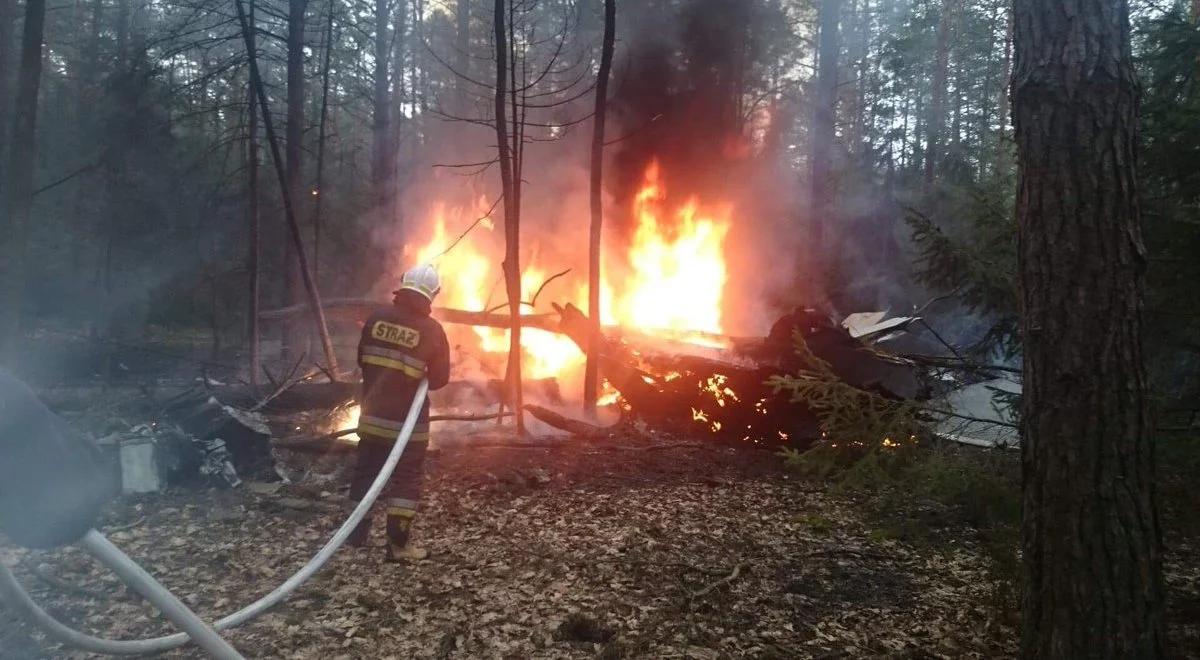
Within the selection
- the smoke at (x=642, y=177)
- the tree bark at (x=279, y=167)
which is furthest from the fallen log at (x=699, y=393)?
the tree bark at (x=279, y=167)

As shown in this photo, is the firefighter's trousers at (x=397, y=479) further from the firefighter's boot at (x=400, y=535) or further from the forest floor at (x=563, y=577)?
the forest floor at (x=563, y=577)

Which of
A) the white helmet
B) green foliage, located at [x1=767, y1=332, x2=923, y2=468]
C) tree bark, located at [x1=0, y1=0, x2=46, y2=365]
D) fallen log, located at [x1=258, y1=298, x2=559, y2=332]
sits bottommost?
green foliage, located at [x1=767, y1=332, x2=923, y2=468]

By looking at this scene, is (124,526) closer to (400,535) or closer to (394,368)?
(400,535)

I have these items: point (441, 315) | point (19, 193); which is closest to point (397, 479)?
point (441, 315)

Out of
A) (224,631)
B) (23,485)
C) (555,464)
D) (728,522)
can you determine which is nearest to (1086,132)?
(23,485)

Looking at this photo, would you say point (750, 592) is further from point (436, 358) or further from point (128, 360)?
point (128, 360)

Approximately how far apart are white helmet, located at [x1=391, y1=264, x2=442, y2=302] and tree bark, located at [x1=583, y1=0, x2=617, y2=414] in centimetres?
348

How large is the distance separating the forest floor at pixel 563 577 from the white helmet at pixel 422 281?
1.93 metres

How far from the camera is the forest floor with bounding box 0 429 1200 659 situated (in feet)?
13.0

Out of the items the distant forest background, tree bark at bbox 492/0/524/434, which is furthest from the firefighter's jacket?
the distant forest background

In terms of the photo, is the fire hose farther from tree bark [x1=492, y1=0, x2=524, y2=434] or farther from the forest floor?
tree bark [x1=492, y1=0, x2=524, y2=434]

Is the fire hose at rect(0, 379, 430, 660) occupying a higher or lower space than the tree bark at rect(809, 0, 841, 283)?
lower

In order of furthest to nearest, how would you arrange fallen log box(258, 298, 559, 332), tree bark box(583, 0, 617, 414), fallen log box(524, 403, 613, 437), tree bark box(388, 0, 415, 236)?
tree bark box(388, 0, 415, 236)
fallen log box(258, 298, 559, 332)
fallen log box(524, 403, 613, 437)
tree bark box(583, 0, 617, 414)

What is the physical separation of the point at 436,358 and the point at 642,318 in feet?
29.9
